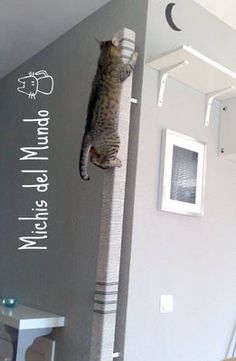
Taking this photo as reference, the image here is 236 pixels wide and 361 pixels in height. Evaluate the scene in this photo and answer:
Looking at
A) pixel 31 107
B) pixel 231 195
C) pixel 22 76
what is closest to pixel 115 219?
pixel 231 195

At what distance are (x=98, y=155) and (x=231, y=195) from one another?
2.83 feet

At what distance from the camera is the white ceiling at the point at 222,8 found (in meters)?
2.08

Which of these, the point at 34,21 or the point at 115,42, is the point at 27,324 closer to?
the point at 115,42

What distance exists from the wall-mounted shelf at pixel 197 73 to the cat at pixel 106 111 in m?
0.19

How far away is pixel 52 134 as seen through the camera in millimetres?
2344

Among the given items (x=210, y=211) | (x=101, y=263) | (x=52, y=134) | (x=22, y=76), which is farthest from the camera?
(x=22, y=76)

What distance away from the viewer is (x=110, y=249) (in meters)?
1.62

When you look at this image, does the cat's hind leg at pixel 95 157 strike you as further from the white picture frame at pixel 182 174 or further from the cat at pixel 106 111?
the white picture frame at pixel 182 174

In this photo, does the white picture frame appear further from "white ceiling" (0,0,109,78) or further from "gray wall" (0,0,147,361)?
"white ceiling" (0,0,109,78)

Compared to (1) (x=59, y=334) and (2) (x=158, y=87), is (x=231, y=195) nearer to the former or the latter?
(2) (x=158, y=87)

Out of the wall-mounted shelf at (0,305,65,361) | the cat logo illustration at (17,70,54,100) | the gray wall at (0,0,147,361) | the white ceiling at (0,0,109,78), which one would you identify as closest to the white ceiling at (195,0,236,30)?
the gray wall at (0,0,147,361)

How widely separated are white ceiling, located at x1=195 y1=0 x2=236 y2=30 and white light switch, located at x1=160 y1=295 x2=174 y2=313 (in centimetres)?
147

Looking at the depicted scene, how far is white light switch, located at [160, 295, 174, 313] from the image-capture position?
5.93 feet

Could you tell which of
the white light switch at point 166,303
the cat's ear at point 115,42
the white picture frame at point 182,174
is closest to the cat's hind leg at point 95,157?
the white picture frame at point 182,174
